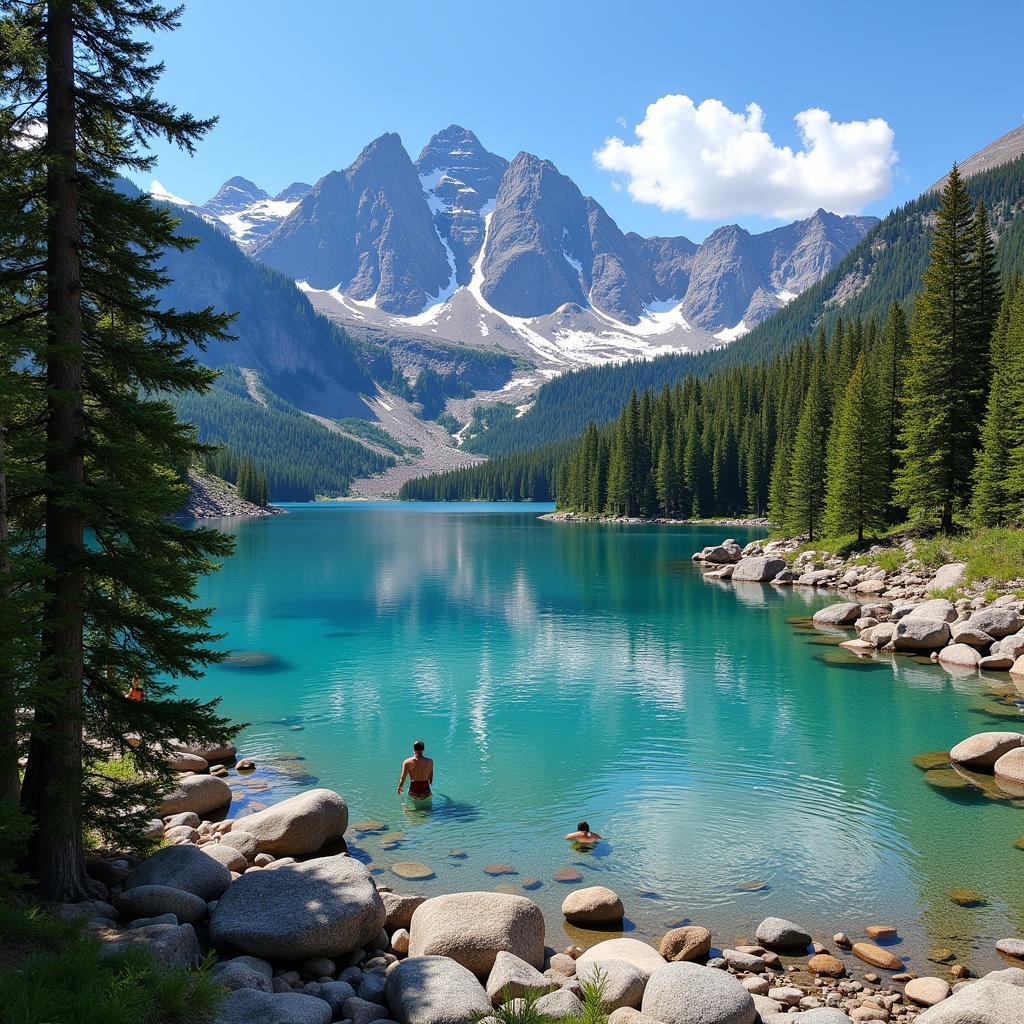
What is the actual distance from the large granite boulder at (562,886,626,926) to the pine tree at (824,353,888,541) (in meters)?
56.2

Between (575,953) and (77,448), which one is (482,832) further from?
(77,448)

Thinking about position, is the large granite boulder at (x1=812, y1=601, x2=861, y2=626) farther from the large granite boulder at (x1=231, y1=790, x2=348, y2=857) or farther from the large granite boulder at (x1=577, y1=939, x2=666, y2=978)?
the large granite boulder at (x1=577, y1=939, x2=666, y2=978)

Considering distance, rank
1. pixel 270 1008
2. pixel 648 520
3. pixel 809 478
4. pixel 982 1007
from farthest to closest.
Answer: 1. pixel 648 520
2. pixel 809 478
3. pixel 982 1007
4. pixel 270 1008

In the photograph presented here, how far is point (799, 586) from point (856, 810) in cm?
4588

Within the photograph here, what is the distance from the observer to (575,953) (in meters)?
12.2

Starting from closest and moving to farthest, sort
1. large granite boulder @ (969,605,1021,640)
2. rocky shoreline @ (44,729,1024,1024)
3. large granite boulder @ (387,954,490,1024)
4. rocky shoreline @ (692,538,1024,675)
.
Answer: large granite boulder @ (387,954,490,1024) < rocky shoreline @ (44,729,1024,1024) < rocky shoreline @ (692,538,1024,675) < large granite boulder @ (969,605,1021,640)

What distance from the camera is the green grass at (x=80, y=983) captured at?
722 centimetres

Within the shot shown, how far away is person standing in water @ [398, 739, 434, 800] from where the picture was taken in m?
19.7

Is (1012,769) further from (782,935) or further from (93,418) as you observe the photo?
(93,418)

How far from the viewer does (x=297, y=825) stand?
15.5 metres

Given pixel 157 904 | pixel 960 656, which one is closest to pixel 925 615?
pixel 960 656

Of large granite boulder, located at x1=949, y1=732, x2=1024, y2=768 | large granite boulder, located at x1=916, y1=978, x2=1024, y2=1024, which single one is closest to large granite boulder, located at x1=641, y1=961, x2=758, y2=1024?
large granite boulder, located at x1=916, y1=978, x2=1024, y2=1024

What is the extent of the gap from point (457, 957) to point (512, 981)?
1.45 metres

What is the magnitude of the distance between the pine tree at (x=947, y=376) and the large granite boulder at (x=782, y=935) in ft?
161
